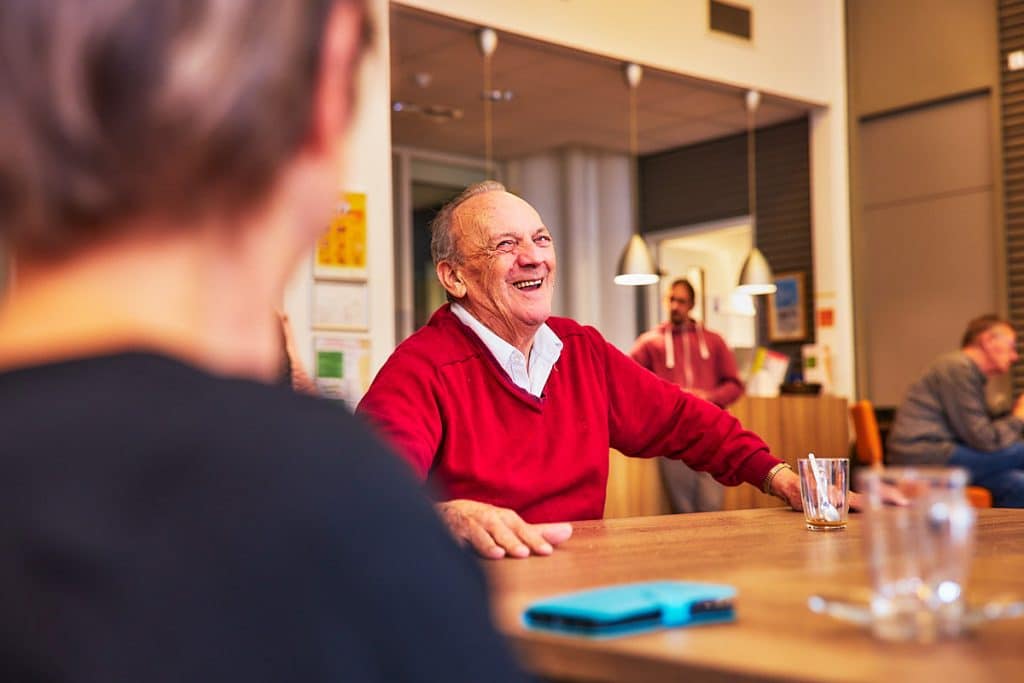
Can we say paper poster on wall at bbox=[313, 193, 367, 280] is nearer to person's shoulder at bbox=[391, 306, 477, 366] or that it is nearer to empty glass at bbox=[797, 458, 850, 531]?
person's shoulder at bbox=[391, 306, 477, 366]

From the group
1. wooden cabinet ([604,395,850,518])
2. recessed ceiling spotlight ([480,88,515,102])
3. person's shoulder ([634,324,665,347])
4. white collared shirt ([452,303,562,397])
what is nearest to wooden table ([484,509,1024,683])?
white collared shirt ([452,303,562,397])

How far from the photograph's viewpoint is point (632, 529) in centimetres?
182

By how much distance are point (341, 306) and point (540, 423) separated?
3.25 meters

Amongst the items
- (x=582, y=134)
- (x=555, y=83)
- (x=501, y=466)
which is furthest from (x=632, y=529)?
(x=582, y=134)

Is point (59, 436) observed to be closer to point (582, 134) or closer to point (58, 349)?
point (58, 349)

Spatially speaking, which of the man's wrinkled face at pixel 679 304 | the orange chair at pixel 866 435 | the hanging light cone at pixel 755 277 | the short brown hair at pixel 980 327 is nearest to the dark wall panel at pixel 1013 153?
the short brown hair at pixel 980 327

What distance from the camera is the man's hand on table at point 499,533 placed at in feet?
4.88

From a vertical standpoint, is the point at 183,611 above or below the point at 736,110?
below

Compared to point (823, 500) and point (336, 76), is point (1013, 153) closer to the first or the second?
point (823, 500)

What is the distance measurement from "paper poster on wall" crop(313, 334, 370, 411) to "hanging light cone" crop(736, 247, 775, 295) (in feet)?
8.13

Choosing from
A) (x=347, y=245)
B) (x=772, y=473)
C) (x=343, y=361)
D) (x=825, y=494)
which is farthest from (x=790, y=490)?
(x=347, y=245)

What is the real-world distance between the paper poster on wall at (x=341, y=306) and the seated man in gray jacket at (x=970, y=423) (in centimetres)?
280

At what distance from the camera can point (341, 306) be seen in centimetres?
535

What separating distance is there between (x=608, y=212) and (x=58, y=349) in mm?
8899
